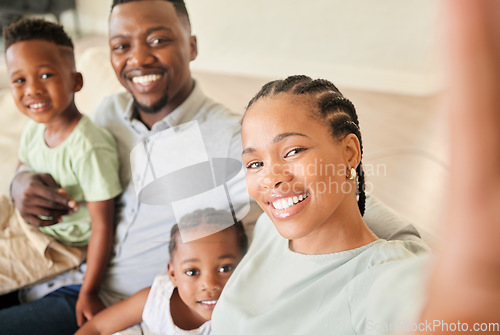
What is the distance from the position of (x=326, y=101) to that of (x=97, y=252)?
1.83 feet

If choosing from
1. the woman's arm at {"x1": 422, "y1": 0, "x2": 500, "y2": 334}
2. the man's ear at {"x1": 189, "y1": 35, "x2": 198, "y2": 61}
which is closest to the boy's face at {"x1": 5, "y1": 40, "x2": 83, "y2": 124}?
the man's ear at {"x1": 189, "y1": 35, "x2": 198, "y2": 61}

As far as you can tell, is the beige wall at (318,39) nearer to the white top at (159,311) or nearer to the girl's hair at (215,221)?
the girl's hair at (215,221)

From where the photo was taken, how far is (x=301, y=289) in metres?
0.54

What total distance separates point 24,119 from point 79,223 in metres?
0.69

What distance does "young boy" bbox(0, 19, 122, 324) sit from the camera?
2.75 feet

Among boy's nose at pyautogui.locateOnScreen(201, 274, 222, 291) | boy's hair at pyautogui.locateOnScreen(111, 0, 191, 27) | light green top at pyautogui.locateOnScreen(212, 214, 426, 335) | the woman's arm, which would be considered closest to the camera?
the woman's arm

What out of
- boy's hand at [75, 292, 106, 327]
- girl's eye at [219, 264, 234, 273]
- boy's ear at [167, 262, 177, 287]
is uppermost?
girl's eye at [219, 264, 234, 273]

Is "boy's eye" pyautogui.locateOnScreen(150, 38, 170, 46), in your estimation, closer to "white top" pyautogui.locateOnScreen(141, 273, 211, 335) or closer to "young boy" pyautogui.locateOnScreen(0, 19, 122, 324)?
"young boy" pyautogui.locateOnScreen(0, 19, 122, 324)

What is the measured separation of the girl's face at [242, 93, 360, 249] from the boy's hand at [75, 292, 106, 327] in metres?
0.51

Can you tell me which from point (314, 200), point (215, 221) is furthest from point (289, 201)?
point (215, 221)

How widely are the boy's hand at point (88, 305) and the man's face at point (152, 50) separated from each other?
0.38 m

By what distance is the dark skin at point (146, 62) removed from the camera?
2.57 ft

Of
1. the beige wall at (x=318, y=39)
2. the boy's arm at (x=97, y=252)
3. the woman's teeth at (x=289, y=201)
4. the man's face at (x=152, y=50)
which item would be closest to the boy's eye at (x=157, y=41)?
the man's face at (x=152, y=50)

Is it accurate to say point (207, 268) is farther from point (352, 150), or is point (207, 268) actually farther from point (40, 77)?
point (40, 77)
